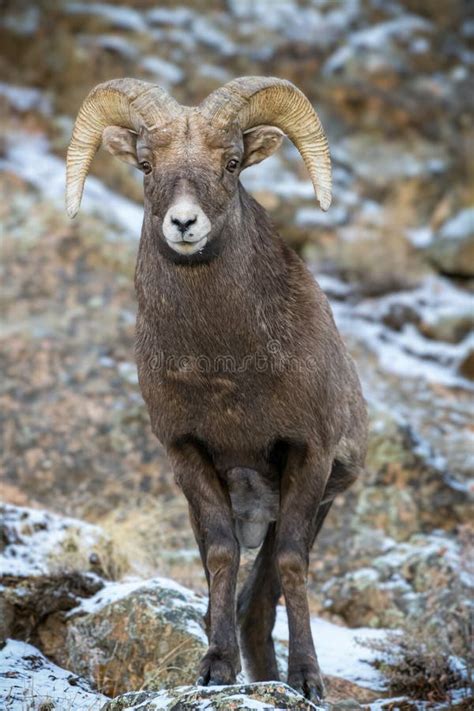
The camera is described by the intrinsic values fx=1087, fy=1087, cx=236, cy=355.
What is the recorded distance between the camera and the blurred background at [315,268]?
32.8ft

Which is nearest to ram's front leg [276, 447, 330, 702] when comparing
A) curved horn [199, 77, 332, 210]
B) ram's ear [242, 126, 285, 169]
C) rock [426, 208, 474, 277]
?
curved horn [199, 77, 332, 210]

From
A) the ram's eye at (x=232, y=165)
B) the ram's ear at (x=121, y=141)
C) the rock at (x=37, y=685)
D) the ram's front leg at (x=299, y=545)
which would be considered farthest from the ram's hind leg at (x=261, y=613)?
the ram's ear at (x=121, y=141)

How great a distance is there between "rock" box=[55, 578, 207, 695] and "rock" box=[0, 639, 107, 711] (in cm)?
19

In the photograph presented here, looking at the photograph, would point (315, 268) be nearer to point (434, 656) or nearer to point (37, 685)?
point (434, 656)

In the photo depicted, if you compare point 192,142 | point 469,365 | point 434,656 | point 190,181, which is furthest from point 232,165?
point 469,365

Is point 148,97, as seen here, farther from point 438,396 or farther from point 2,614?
point 438,396

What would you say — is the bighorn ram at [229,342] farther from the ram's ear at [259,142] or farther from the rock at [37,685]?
the rock at [37,685]

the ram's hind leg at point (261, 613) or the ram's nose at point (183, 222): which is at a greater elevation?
the ram's nose at point (183, 222)

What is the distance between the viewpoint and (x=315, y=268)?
48.2 ft

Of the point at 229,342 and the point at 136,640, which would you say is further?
the point at 136,640

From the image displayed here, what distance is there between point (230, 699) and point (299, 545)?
128cm

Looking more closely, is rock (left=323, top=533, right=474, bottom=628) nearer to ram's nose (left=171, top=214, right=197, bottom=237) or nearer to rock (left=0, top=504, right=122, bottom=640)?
rock (left=0, top=504, right=122, bottom=640)

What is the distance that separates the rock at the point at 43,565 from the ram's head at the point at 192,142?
92.6 inches

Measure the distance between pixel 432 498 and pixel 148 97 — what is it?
19.8 feet
